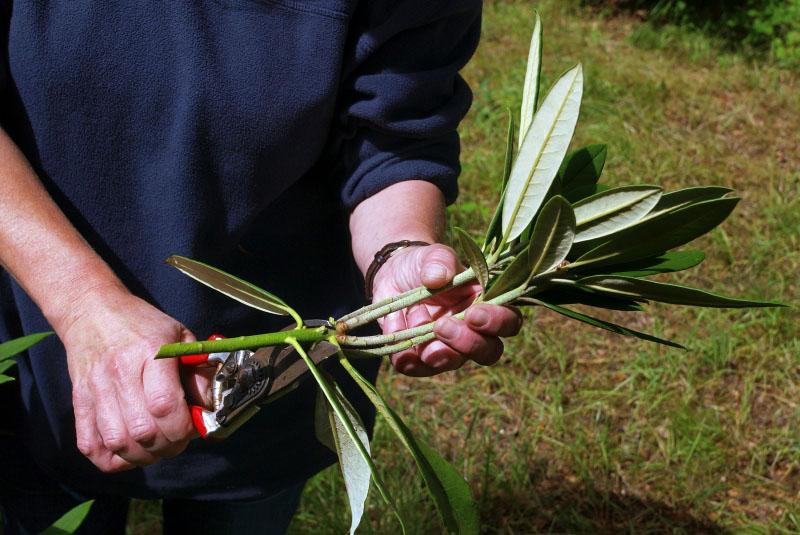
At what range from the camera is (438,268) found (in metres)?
0.81

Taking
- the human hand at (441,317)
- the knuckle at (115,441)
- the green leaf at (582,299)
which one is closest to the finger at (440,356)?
the human hand at (441,317)

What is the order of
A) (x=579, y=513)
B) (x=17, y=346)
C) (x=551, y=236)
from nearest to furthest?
(x=551, y=236) → (x=17, y=346) → (x=579, y=513)

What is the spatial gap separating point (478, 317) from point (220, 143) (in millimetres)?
384

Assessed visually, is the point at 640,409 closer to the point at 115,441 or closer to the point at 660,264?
the point at 660,264

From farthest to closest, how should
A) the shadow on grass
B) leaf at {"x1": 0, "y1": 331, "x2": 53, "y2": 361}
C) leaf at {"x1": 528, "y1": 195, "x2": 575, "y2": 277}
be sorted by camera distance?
the shadow on grass
leaf at {"x1": 0, "y1": 331, "x2": 53, "y2": 361}
leaf at {"x1": 528, "y1": 195, "x2": 575, "y2": 277}

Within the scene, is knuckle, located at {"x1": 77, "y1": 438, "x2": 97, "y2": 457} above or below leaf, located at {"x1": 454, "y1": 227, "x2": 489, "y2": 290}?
below

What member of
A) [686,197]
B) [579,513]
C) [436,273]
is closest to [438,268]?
[436,273]

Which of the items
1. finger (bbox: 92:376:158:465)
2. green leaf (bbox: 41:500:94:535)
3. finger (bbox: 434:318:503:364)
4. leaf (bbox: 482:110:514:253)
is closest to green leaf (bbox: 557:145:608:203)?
leaf (bbox: 482:110:514:253)

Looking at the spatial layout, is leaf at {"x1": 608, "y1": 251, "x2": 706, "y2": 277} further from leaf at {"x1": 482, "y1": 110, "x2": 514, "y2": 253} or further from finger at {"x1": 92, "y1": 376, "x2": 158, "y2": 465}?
finger at {"x1": 92, "y1": 376, "x2": 158, "y2": 465}

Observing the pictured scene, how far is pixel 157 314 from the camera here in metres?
0.86

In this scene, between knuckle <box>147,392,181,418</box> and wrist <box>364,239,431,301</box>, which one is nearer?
knuckle <box>147,392,181,418</box>

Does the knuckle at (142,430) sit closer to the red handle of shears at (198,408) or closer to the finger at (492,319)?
the red handle of shears at (198,408)

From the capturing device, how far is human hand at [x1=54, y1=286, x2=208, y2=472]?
2.67 ft

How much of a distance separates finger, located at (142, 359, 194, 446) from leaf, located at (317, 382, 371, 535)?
0.47 feet
